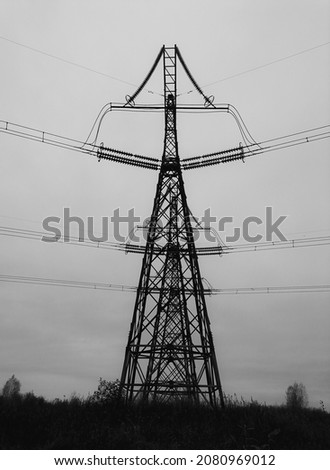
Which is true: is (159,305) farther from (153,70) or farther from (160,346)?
(153,70)

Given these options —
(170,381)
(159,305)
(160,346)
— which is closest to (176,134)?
(159,305)

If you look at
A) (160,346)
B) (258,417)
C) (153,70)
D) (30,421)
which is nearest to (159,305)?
(160,346)

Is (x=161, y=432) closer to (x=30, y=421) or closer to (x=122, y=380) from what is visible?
(x=30, y=421)

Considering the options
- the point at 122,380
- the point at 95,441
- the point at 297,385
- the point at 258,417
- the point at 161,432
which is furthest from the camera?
the point at 297,385

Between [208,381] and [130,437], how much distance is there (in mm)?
7549

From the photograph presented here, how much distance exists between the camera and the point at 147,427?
13266 mm

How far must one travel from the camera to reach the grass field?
11797 millimetres

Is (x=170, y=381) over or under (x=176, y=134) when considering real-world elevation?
under

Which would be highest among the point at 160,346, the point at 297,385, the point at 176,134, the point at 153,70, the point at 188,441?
the point at 153,70

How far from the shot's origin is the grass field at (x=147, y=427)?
11797 millimetres

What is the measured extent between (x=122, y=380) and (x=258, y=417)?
6651 mm

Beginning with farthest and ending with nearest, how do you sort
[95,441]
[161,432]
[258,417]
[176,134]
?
1. [176,134]
2. [258,417]
3. [161,432]
4. [95,441]

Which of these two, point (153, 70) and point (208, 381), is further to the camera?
point (153, 70)

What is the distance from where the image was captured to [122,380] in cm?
1903
